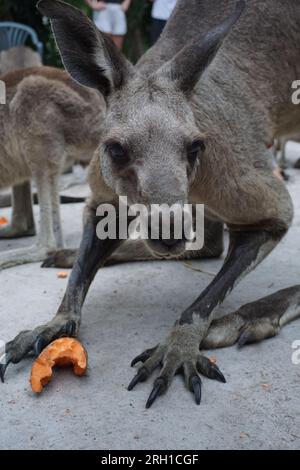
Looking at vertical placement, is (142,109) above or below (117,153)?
above

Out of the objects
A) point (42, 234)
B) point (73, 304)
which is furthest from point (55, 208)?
point (73, 304)

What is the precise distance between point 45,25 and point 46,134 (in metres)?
6.34

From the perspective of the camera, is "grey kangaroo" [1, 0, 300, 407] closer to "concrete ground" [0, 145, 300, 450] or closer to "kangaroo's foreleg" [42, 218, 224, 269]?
"concrete ground" [0, 145, 300, 450]

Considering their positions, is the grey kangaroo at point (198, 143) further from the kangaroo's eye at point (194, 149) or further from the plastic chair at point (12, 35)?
the plastic chair at point (12, 35)

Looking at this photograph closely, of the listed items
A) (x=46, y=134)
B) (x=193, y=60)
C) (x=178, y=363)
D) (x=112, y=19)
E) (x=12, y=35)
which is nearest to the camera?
(x=178, y=363)

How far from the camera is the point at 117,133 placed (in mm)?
2338

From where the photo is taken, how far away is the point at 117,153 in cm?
237

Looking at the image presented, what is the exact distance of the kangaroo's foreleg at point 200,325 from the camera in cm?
229

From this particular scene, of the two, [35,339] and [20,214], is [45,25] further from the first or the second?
[35,339]

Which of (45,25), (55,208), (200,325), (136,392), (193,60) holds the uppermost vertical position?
(45,25)

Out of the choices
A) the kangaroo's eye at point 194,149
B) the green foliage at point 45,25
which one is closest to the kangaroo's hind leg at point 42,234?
the kangaroo's eye at point 194,149
